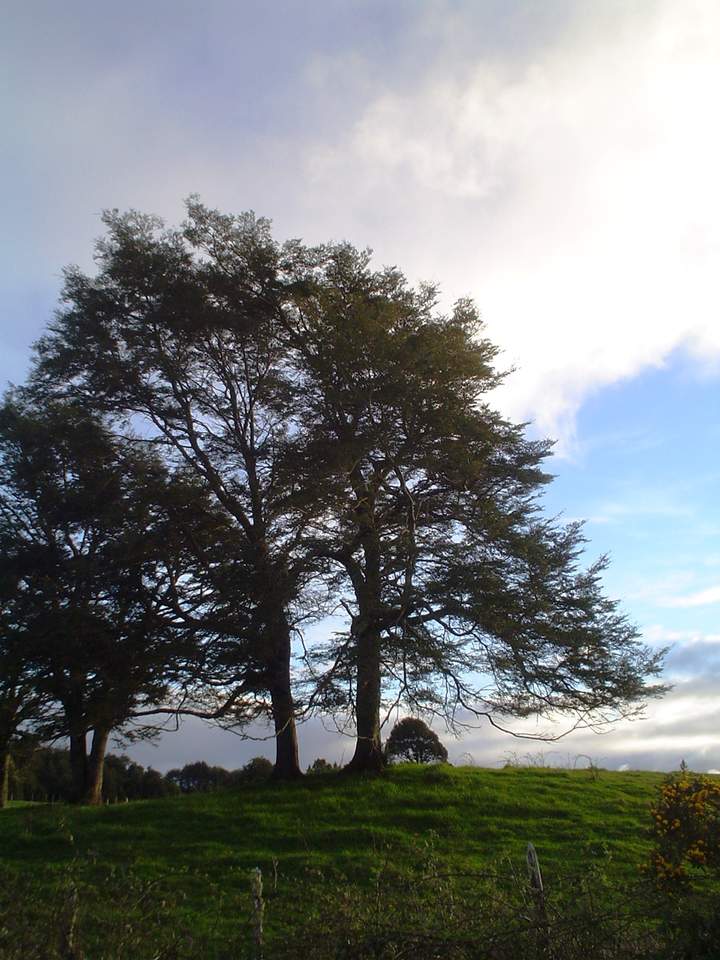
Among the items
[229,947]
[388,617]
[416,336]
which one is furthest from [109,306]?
[229,947]

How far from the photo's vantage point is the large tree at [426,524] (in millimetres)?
15758

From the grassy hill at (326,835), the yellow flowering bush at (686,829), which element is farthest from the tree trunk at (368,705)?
the yellow flowering bush at (686,829)

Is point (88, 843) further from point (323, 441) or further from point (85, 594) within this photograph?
point (323, 441)

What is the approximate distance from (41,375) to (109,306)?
2342mm

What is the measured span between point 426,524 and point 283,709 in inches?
210

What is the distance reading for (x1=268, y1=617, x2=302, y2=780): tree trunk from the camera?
54.9 ft

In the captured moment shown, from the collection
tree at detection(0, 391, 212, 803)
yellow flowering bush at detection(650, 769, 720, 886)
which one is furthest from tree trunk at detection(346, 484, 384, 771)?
yellow flowering bush at detection(650, 769, 720, 886)

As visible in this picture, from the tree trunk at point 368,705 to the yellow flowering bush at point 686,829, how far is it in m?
6.51

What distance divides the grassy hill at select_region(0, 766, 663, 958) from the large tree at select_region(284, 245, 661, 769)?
2.25m

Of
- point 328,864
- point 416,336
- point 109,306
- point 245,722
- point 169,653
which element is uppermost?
point 109,306

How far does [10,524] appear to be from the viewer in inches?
770

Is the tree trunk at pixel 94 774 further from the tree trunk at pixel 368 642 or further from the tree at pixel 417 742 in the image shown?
the tree at pixel 417 742

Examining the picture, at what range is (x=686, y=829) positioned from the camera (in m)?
8.62

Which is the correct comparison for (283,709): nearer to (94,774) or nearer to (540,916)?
(94,774)
